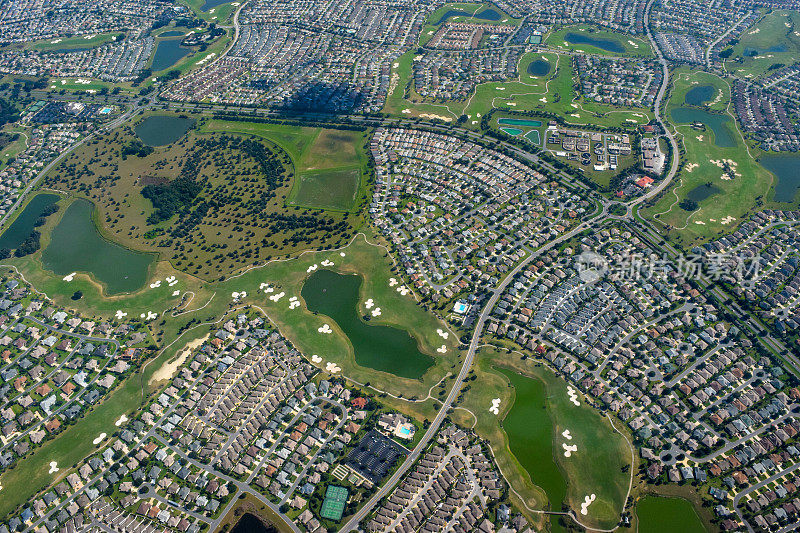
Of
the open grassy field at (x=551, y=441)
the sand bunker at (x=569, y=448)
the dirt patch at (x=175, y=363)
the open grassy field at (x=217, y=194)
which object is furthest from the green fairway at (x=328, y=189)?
the sand bunker at (x=569, y=448)

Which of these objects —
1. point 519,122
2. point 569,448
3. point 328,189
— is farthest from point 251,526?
point 519,122

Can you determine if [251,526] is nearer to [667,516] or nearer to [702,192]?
[667,516]

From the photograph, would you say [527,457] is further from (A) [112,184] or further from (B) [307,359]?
(A) [112,184]

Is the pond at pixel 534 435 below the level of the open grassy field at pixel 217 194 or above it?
above

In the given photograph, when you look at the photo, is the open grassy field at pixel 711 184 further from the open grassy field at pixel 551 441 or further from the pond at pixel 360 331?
the pond at pixel 360 331

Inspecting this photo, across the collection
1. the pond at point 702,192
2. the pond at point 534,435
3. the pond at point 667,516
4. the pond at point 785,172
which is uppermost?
the pond at point 785,172

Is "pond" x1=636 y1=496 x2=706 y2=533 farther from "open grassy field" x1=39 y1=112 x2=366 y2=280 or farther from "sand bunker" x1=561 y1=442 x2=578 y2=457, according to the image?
"open grassy field" x1=39 y1=112 x2=366 y2=280
